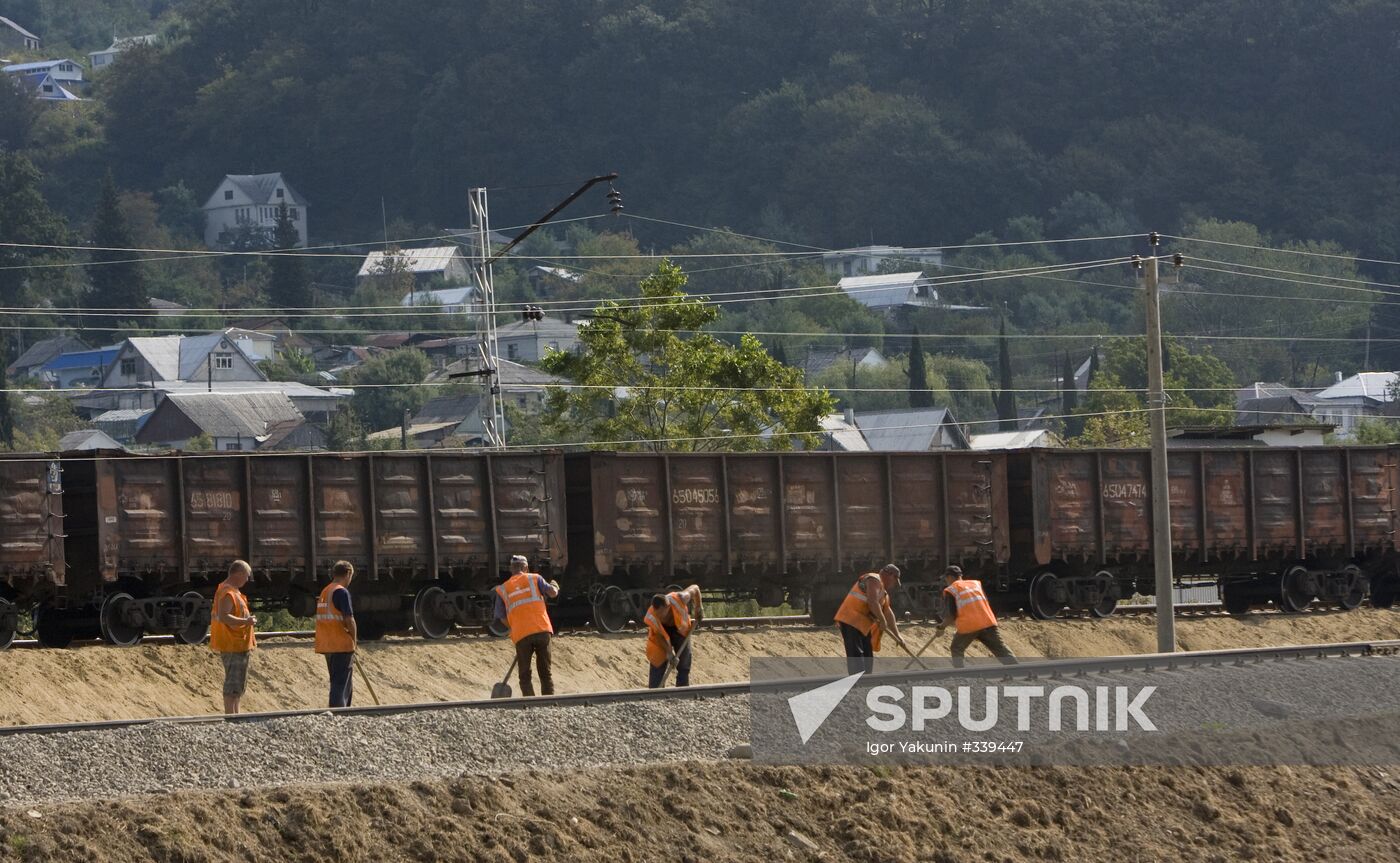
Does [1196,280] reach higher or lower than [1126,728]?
higher

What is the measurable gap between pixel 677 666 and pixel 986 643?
11.2 ft

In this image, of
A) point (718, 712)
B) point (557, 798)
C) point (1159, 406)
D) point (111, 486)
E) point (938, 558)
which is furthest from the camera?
point (938, 558)

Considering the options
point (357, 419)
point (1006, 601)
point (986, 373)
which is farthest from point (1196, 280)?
point (1006, 601)

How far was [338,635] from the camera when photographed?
17.7 meters

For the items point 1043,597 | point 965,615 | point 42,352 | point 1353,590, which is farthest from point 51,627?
point 42,352

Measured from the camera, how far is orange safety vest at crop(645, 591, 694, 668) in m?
19.7

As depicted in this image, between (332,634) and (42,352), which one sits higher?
(42,352)

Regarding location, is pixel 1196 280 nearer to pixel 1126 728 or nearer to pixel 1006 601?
pixel 1006 601

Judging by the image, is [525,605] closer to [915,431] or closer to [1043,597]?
[1043,597]

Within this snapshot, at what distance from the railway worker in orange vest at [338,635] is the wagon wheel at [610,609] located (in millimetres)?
10652

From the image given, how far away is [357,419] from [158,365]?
23.9 metres

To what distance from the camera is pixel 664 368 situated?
1937 inches

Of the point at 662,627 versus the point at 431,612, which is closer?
the point at 662,627

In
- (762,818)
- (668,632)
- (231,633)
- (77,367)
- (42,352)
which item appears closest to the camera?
(762,818)
